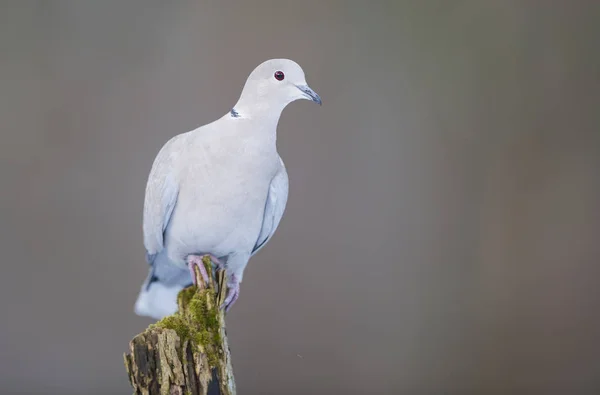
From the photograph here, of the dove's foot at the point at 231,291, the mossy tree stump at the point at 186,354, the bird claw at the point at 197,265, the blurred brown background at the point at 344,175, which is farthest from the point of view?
the blurred brown background at the point at 344,175

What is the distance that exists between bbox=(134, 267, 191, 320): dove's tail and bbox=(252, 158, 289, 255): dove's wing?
376 millimetres

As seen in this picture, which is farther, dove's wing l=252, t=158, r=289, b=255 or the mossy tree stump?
dove's wing l=252, t=158, r=289, b=255

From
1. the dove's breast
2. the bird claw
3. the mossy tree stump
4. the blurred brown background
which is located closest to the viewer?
the mossy tree stump

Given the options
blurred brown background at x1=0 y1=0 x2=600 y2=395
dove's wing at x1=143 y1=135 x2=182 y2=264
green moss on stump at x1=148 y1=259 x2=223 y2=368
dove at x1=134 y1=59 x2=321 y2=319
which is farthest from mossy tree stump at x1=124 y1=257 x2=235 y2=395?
blurred brown background at x1=0 y1=0 x2=600 y2=395

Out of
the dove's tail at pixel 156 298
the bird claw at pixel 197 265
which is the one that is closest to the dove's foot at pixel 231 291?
the bird claw at pixel 197 265

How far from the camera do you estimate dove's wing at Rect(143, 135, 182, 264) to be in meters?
2.10

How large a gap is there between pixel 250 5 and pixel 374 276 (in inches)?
56.7

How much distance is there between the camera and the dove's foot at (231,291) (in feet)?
7.27

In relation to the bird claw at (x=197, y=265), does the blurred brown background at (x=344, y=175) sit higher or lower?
higher

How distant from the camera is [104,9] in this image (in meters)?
3.09

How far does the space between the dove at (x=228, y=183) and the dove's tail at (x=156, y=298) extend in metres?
0.22

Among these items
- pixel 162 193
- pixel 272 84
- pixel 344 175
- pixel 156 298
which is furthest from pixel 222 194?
pixel 344 175

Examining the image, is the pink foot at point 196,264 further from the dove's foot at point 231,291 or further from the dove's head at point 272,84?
the dove's head at point 272,84

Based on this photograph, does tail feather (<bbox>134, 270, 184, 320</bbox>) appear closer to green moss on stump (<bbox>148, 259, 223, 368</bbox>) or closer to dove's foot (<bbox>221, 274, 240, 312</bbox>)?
dove's foot (<bbox>221, 274, 240, 312</bbox>)
